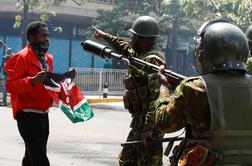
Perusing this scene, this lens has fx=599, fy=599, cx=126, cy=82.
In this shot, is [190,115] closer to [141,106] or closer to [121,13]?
[141,106]

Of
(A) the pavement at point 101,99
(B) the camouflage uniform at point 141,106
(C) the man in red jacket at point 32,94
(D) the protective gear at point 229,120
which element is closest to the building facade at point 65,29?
(A) the pavement at point 101,99

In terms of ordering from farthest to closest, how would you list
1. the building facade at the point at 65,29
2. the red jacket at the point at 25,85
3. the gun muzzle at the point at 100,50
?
the building facade at the point at 65,29 < the red jacket at the point at 25,85 < the gun muzzle at the point at 100,50

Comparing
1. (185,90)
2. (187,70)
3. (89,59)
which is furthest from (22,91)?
(187,70)

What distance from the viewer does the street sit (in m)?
8.37

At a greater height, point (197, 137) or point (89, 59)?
point (197, 137)

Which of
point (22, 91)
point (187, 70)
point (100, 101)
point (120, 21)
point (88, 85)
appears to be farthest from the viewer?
point (187, 70)

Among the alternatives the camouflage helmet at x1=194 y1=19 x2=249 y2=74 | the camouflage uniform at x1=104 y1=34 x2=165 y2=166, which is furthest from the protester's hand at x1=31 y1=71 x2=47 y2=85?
the camouflage helmet at x1=194 y1=19 x2=249 y2=74

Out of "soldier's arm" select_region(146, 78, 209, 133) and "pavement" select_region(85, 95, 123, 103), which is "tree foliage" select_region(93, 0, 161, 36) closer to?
"pavement" select_region(85, 95, 123, 103)

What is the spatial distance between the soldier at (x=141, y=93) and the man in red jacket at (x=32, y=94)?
0.85m

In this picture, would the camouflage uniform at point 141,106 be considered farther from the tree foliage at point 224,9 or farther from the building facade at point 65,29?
the building facade at point 65,29

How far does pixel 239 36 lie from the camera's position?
2926 mm

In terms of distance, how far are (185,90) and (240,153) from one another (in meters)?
0.40

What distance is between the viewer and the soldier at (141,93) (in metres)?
4.58

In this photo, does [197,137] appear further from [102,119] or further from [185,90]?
[102,119]
